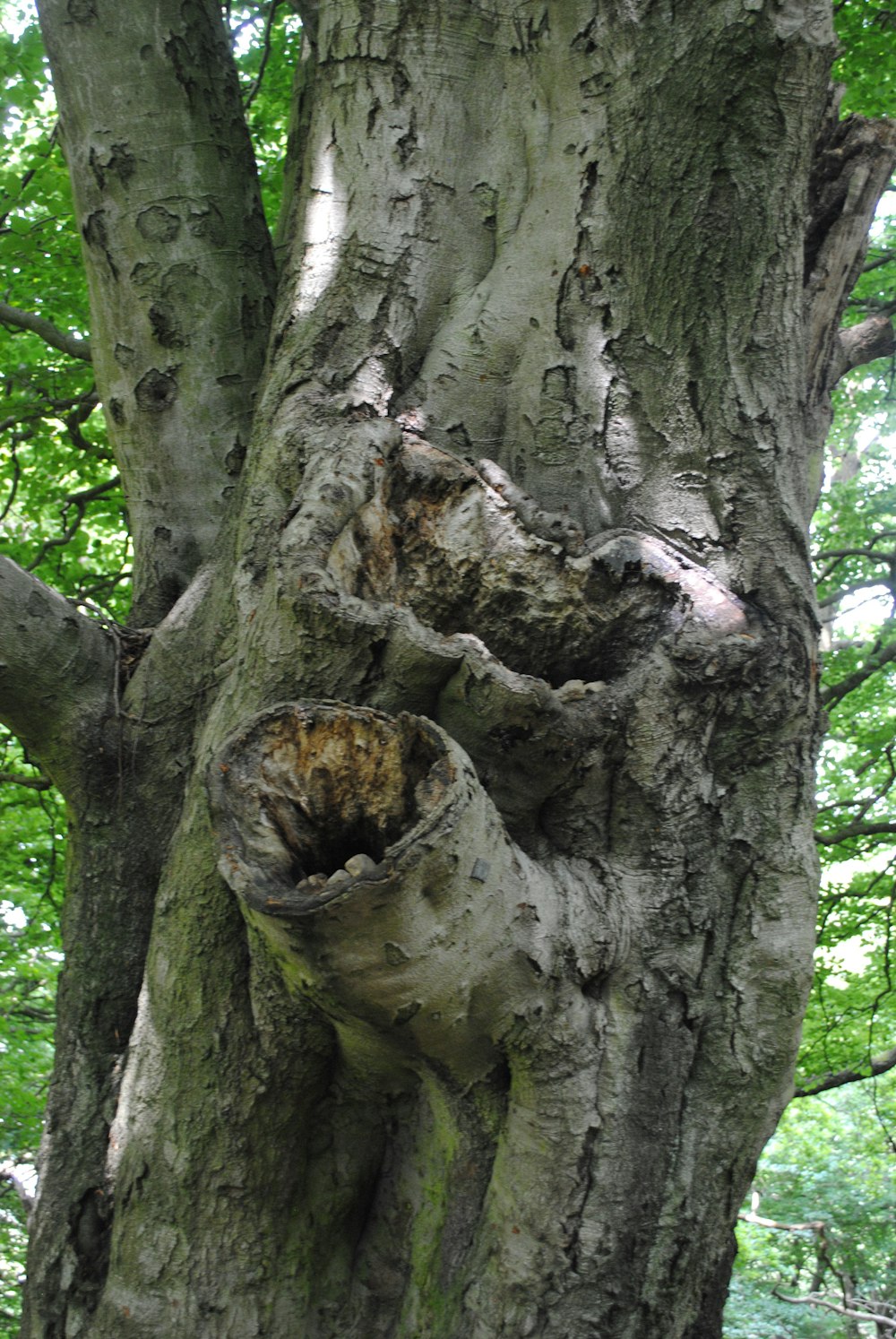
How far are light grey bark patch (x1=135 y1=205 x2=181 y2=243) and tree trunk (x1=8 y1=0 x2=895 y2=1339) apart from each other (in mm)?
384

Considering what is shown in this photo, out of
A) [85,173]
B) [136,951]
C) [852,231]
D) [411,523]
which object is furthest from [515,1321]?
[85,173]

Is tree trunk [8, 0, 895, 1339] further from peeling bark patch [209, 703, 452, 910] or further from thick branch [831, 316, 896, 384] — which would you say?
thick branch [831, 316, 896, 384]

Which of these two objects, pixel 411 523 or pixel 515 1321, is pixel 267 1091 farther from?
pixel 411 523

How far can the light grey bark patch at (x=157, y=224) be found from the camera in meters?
3.20

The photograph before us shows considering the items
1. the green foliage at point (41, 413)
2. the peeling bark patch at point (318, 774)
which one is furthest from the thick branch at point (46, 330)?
the peeling bark patch at point (318, 774)

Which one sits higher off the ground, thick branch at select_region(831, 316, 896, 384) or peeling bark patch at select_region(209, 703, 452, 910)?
thick branch at select_region(831, 316, 896, 384)

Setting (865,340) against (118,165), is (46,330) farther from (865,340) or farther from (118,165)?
(865,340)

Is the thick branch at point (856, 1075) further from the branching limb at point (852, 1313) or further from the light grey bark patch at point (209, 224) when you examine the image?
the light grey bark patch at point (209, 224)

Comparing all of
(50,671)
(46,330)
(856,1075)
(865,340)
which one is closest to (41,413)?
(46,330)

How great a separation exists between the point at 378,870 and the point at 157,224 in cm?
231

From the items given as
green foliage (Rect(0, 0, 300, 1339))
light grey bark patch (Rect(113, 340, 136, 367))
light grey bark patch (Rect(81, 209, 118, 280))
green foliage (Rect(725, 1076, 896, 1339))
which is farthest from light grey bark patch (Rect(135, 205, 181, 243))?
green foliage (Rect(725, 1076, 896, 1339))

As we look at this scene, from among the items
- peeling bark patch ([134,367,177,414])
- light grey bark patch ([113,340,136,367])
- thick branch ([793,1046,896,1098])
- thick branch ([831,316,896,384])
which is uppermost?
thick branch ([831,316,896,384])

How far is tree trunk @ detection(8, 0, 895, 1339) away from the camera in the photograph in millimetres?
2131

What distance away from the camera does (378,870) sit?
178 centimetres
